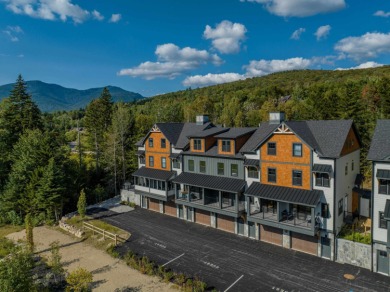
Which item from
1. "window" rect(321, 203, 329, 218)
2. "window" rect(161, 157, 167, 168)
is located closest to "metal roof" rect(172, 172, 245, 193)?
"window" rect(161, 157, 167, 168)

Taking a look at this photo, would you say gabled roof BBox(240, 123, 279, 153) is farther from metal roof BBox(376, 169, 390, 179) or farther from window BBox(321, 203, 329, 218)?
metal roof BBox(376, 169, 390, 179)

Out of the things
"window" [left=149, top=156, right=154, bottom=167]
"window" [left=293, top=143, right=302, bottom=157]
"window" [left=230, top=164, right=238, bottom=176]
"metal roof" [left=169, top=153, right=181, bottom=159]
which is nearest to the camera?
"window" [left=293, top=143, right=302, bottom=157]

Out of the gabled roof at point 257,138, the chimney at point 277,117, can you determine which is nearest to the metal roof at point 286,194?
the gabled roof at point 257,138

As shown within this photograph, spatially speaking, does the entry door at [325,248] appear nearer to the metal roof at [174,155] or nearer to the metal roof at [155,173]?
the metal roof at [174,155]

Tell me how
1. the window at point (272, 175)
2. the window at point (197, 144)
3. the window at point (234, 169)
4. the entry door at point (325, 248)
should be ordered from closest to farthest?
the entry door at point (325, 248), the window at point (272, 175), the window at point (234, 169), the window at point (197, 144)

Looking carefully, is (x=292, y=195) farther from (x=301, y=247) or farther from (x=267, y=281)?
(x=267, y=281)

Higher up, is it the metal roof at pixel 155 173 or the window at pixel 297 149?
the window at pixel 297 149

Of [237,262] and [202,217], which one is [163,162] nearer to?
[202,217]
